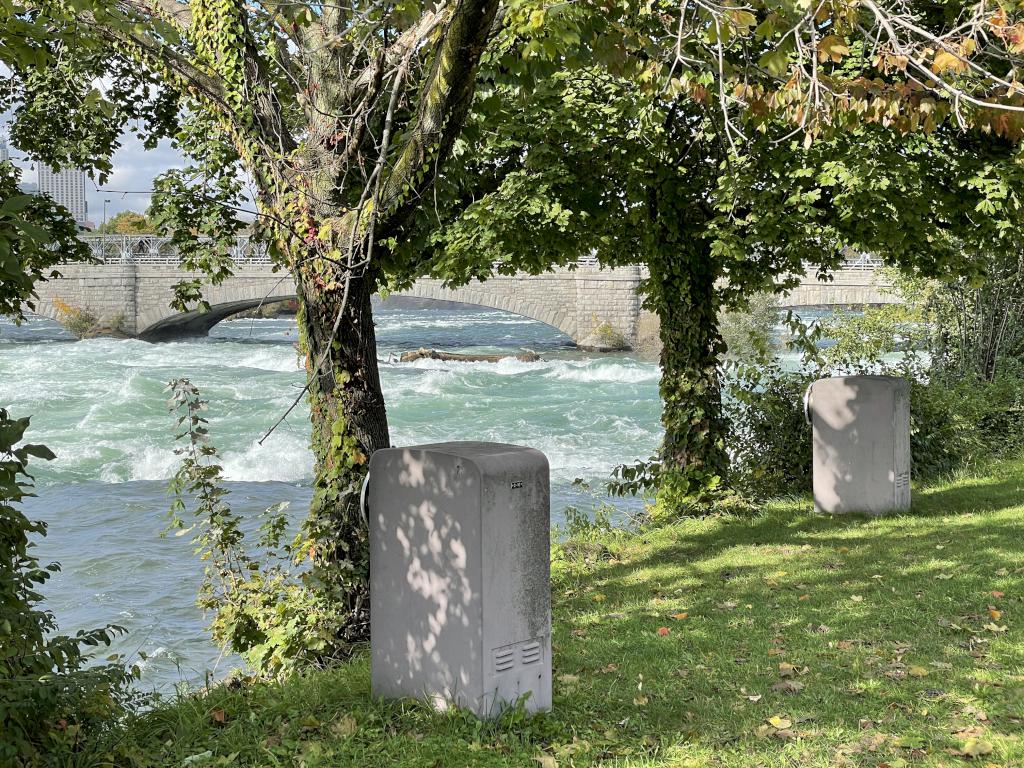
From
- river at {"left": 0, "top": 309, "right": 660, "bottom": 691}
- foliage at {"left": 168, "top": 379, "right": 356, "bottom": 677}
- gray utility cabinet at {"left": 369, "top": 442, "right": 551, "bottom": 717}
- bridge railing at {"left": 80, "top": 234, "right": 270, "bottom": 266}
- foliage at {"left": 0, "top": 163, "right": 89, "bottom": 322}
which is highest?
bridge railing at {"left": 80, "top": 234, "right": 270, "bottom": 266}

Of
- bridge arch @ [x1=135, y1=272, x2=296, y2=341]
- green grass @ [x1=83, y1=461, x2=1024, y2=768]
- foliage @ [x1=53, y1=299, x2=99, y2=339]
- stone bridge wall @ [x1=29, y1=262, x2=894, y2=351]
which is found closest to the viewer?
green grass @ [x1=83, y1=461, x2=1024, y2=768]

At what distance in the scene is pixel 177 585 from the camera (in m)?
10.6

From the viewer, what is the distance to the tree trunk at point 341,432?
19.8 ft

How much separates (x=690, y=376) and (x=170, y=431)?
14017 mm

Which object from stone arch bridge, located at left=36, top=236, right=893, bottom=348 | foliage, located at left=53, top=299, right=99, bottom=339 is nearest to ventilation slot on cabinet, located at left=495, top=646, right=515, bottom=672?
stone arch bridge, located at left=36, top=236, right=893, bottom=348

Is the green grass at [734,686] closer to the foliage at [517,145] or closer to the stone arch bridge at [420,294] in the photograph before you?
the foliage at [517,145]

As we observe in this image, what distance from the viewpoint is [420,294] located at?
143 ft

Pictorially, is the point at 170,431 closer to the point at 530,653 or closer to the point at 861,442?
the point at 861,442

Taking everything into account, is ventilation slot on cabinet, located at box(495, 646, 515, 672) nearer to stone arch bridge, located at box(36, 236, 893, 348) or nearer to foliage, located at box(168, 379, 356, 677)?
foliage, located at box(168, 379, 356, 677)

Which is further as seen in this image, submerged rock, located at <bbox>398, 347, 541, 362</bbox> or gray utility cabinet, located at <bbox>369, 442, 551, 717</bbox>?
submerged rock, located at <bbox>398, 347, 541, 362</bbox>

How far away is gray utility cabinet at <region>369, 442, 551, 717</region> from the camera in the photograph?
4160mm

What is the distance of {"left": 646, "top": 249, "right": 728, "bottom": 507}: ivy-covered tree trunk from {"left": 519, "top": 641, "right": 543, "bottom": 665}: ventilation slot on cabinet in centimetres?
587

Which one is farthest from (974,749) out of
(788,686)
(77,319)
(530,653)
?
(77,319)

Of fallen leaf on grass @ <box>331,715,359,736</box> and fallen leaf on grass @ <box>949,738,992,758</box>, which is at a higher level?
fallen leaf on grass @ <box>949,738,992,758</box>
